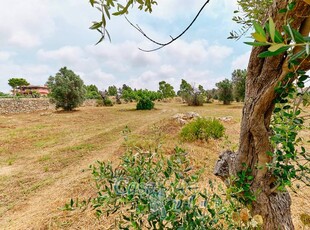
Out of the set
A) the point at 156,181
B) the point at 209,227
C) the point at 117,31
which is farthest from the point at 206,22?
the point at 209,227

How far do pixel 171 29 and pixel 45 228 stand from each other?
240 cm

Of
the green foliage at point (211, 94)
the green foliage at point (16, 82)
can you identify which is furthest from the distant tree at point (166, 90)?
the green foliage at point (16, 82)

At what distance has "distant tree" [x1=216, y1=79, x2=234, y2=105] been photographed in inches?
850

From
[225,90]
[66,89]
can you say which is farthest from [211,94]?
[66,89]

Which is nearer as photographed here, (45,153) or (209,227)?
(209,227)

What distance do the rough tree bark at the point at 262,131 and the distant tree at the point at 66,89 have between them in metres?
15.9

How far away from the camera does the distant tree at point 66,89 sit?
15016 millimetres

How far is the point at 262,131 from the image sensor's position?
3.54 feet

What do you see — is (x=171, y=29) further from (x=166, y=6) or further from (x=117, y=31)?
(x=117, y=31)

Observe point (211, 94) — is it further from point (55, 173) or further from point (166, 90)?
point (55, 173)

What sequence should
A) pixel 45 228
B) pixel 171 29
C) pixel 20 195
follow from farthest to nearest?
pixel 20 195 < pixel 45 228 < pixel 171 29

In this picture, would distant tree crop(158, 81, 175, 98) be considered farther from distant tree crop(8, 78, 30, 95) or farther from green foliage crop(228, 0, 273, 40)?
distant tree crop(8, 78, 30, 95)

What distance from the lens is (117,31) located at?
3.57ft

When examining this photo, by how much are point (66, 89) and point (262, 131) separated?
52.4 feet
